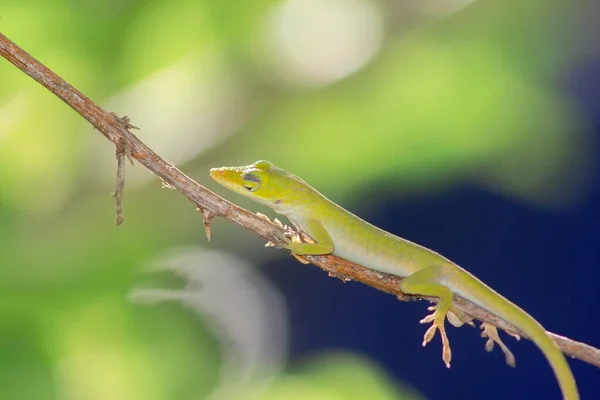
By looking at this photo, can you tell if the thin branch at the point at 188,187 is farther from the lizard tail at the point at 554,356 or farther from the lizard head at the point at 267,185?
the lizard head at the point at 267,185

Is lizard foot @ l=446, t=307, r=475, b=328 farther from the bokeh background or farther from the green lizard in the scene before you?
the bokeh background

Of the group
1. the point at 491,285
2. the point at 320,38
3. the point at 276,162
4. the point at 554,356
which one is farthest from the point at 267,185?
the point at 491,285

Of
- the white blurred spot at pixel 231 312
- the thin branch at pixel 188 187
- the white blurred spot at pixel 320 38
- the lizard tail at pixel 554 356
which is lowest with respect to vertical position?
the white blurred spot at pixel 231 312

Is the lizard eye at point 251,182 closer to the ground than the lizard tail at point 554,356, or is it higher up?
higher up

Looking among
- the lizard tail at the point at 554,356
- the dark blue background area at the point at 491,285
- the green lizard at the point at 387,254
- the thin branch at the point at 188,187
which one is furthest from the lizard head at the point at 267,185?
the dark blue background area at the point at 491,285

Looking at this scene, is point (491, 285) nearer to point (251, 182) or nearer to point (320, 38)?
point (320, 38)

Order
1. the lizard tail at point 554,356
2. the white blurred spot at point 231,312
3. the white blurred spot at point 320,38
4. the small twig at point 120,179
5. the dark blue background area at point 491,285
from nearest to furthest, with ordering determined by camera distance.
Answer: the small twig at point 120,179 → the lizard tail at point 554,356 → the white blurred spot at point 231,312 → the white blurred spot at point 320,38 → the dark blue background area at point 491,285
